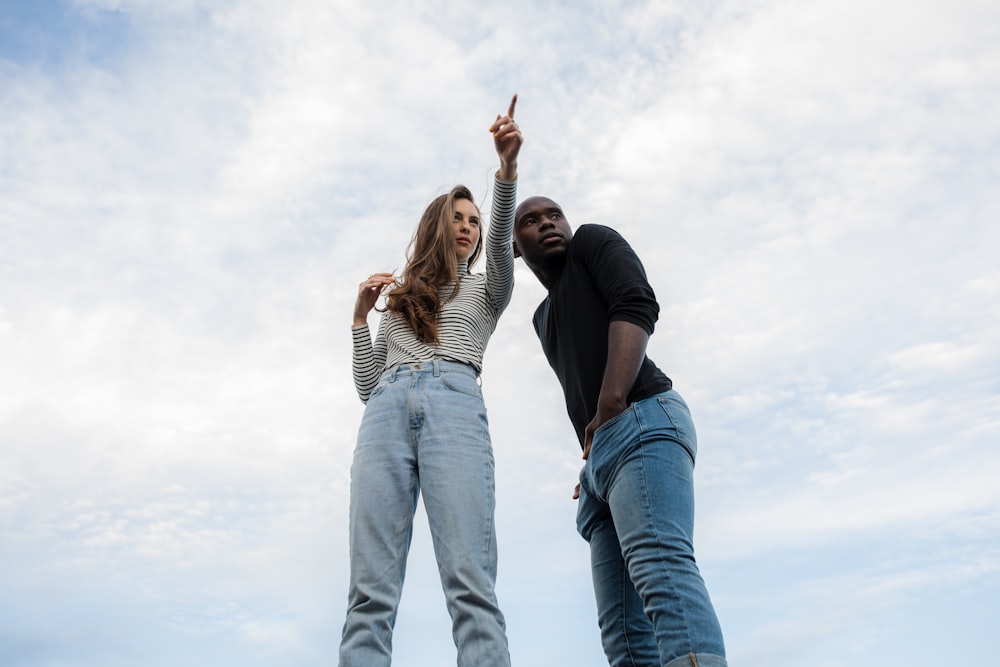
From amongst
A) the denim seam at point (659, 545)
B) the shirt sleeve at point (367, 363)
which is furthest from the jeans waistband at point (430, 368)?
the denim seam at point (659, 545)

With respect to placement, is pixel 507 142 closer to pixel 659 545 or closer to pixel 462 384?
pixel 462 384

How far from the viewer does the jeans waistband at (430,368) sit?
4.40m

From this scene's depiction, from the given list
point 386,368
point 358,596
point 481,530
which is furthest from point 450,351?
point 358,596

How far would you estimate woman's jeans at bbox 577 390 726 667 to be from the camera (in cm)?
351

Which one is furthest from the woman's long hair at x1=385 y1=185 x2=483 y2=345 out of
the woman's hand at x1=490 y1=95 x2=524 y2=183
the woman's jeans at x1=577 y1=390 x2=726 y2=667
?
the woman's jeans at x1=577 y1=390 x2=726 y2=667

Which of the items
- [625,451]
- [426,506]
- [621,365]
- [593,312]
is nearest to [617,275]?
[593,312]

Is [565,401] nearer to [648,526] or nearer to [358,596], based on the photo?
[648,526]

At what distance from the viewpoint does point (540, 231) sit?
4871 millimetres

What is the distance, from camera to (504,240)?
4.80 meters

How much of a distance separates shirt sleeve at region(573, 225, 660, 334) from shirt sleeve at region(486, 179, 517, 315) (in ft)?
1.27

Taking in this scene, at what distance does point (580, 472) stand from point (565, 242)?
1295 millimetres

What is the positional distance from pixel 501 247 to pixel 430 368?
0.86m

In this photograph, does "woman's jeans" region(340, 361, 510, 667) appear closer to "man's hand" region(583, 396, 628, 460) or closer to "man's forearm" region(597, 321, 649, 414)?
"man's hand" region(583, 396, 628, 460)

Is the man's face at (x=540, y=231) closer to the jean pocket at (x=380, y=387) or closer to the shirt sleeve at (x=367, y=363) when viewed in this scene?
the shirt sleeve at (x=367, y=363)
